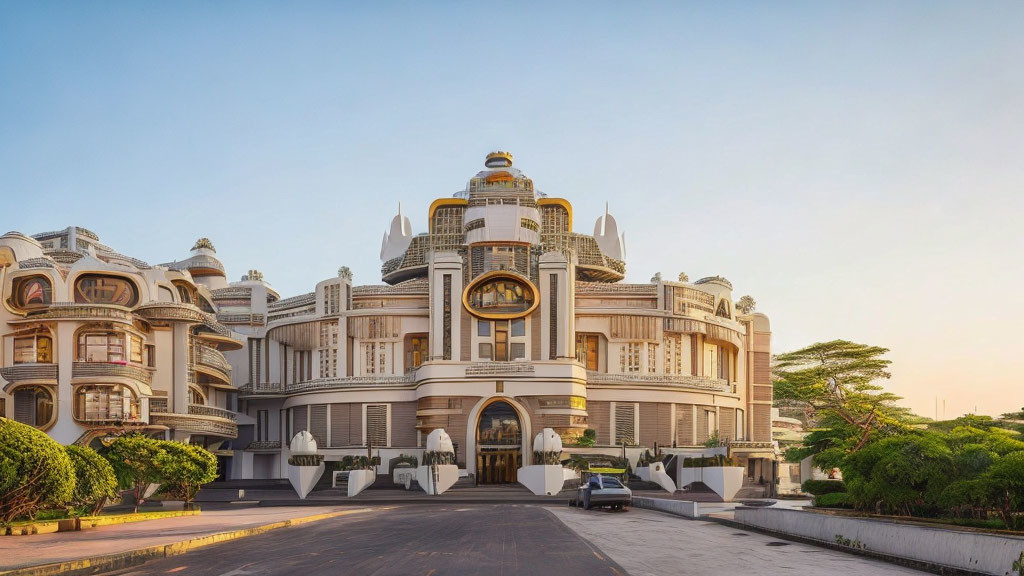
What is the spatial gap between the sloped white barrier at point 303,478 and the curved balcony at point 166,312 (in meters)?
11.5

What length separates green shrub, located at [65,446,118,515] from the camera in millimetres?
28734

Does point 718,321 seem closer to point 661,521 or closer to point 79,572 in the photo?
point 661,521

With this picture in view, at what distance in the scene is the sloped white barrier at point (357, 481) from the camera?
179 feet

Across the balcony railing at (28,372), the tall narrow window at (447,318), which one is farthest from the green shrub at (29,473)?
the tall narrow window at (447,318)

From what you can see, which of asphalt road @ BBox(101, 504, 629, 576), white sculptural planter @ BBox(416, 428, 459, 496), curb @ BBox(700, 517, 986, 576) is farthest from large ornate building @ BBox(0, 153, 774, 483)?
curb @ BBox(700, 517, 986, 576)

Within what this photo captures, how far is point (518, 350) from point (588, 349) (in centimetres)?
655

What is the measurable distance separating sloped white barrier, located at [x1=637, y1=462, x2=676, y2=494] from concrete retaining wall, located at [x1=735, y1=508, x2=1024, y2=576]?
30342mm

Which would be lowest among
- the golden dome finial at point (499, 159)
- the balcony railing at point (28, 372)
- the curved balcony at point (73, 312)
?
the balcony railing at point (28, 372)

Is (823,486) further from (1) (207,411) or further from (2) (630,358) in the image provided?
(1) (207,411)

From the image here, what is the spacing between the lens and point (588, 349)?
72688 mm

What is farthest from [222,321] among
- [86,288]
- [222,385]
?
[86,288]

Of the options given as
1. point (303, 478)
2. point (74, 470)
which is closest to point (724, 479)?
point (303, 478)

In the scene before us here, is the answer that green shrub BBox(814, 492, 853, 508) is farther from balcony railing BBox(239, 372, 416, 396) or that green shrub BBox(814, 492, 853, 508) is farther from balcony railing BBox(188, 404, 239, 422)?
balcony railing BBox(188, 404, 239, 422)

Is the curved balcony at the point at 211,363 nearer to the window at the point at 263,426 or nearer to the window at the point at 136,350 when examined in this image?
the window at the point at 136,350
